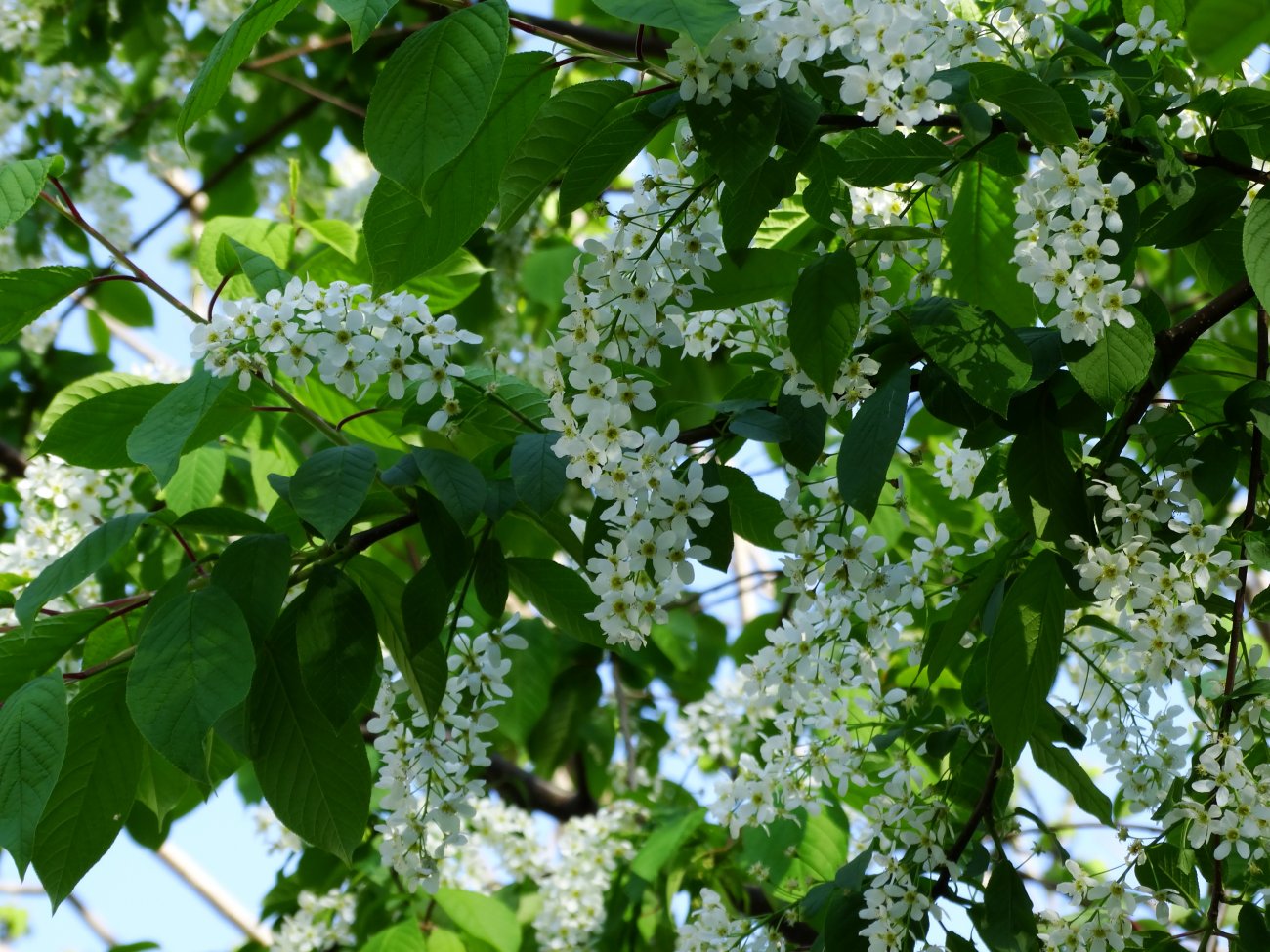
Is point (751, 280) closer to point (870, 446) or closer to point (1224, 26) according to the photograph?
point (870, 446)

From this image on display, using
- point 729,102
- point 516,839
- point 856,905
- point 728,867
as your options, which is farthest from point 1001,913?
point 516,839

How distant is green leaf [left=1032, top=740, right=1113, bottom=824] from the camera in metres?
1.09

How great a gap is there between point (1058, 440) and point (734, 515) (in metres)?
0.27

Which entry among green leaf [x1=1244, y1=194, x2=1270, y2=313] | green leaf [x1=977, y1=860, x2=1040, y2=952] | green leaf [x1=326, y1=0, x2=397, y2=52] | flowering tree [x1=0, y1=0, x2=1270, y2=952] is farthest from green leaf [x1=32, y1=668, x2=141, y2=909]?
green leaf [x1=1244, y1=194, x2=1270, y2=313]

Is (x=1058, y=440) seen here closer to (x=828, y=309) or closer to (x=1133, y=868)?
(x=828, y=309)

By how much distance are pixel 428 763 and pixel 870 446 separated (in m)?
0.50

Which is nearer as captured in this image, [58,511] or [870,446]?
[870,446]

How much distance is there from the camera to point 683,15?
Result: 73cm

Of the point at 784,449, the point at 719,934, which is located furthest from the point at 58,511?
the point at 784,449

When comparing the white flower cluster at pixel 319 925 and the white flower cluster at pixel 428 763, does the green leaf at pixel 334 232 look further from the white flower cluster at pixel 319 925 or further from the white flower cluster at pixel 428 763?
the white flower cluster at pixel 319 925

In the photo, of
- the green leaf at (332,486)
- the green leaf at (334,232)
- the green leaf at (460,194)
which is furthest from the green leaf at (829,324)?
the green leaf at (334,232)

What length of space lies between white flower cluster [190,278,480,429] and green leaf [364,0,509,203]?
290mm

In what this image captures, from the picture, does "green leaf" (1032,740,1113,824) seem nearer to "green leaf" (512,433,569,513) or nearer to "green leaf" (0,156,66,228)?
"green leaf" (512,433,569,513)

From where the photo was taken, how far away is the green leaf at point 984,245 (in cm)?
120
